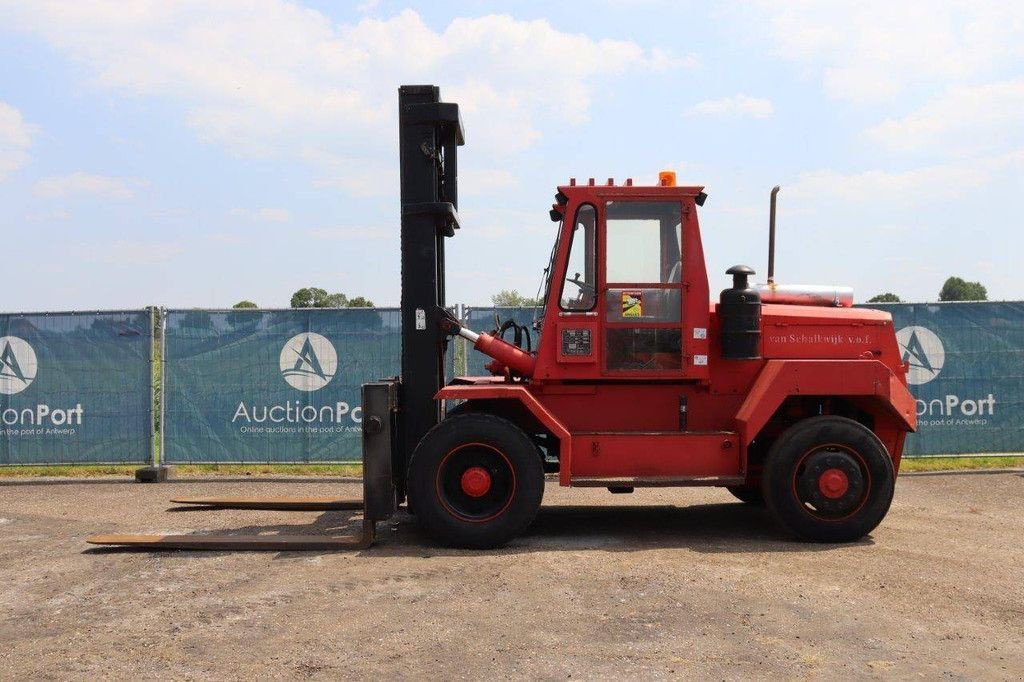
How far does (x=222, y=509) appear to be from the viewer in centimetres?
941

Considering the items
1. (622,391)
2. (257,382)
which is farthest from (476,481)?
(257,382)

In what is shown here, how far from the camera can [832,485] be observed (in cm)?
752

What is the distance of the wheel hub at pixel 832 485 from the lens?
7520 millimetres

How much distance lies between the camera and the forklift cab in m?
7.64

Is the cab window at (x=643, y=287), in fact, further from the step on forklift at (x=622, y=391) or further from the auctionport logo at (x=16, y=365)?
the auctionport logo at (x=16, y=365)

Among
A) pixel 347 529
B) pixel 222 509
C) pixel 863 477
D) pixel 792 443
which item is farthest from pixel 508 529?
pixel 222 509

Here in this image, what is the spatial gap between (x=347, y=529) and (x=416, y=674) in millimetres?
3822

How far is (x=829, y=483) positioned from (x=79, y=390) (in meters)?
9.59

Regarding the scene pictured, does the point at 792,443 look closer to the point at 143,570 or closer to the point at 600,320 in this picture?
the point at 600,320

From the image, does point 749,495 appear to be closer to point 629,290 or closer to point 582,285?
point 629,290

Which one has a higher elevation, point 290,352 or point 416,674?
point 290,352

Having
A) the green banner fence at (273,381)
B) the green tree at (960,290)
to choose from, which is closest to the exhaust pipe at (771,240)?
the green banner fence at (273,381)

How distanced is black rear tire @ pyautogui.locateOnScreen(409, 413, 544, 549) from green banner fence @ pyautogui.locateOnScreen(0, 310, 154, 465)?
20.1 ft

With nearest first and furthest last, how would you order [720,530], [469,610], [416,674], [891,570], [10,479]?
[416,674]
[469,610]
[891,570]
[720,530]
[10,479]
